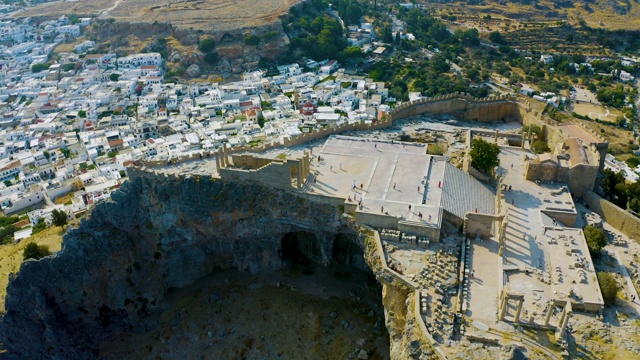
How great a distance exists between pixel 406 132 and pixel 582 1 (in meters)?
129

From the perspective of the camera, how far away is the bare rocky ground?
35.6 meters

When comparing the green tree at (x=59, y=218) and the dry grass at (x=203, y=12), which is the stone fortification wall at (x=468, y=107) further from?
the dry grass at (x=203, y=12)

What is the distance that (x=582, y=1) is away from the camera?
143 m

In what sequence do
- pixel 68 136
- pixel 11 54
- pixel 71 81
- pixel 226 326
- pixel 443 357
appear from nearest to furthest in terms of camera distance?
pixel 443 357 → pixel 226 326 → pixel 68 136 → pixel 71 81 → pixel 11 54

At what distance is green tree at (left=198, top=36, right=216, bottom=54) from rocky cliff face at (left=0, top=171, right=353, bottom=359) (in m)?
66.3

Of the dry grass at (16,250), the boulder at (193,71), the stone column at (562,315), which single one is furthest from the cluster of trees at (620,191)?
the boulder at (193,71)

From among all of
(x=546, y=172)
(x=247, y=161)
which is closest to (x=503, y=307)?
(x=546, y=172)

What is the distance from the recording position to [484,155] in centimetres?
3719

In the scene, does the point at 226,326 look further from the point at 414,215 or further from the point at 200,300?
the point at 414,215

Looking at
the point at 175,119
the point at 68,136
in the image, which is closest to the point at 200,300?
the point at 175,119

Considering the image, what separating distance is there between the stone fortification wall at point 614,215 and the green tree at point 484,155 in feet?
24.4

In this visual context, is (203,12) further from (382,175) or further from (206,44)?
(382,175)

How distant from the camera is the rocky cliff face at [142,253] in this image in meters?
37.8

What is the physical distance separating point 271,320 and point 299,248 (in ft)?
23.0
